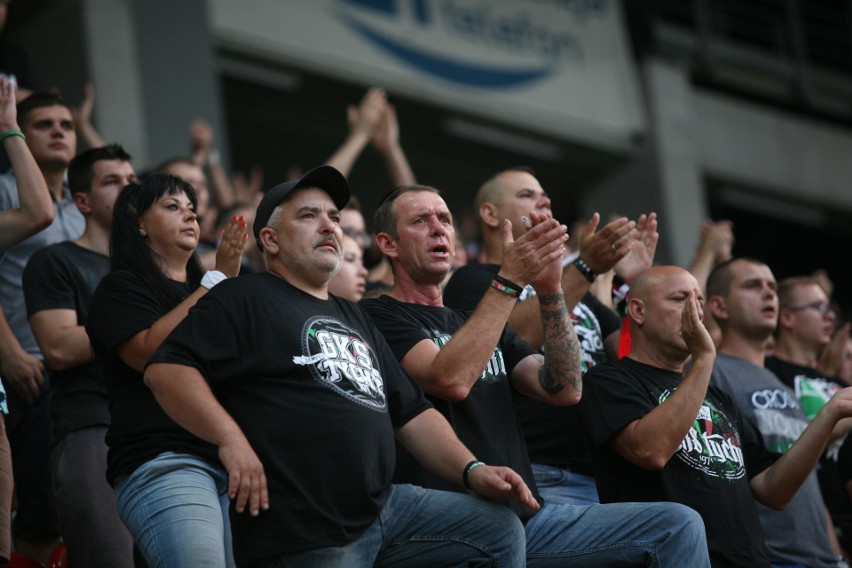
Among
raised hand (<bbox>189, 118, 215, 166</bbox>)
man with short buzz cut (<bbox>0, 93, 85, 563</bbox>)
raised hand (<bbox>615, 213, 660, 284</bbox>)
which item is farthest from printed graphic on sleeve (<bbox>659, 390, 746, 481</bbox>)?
raised hand (<bbox>189, 118, 215, 166</bbox>)

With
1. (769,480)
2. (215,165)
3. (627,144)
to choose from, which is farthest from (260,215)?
(627,144)

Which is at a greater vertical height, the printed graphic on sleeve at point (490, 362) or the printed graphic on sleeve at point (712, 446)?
the printed graphic on sleeve at point (490, 362)

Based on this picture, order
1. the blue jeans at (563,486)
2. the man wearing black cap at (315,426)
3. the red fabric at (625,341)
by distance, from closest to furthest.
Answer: the man wearing black cap at (315,426) < the blue jeans at (563,486) < the red fabric at (625,341)

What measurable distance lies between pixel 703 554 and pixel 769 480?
0.98 metres

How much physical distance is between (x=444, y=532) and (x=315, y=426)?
0.51 metres

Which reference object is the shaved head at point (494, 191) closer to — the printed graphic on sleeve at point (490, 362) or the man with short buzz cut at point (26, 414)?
the printed graphic on sleeve at point (490, 362)

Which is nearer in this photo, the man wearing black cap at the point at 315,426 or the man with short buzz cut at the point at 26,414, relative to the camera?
the man wearing black cap at the point at 315,426

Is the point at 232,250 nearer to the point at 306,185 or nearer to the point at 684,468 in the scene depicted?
the point at 306,185

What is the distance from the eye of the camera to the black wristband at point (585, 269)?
494 cm

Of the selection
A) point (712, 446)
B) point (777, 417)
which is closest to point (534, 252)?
point (712, 446)

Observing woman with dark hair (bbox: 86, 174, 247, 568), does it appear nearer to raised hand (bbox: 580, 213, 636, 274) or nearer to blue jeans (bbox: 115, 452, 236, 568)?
blue jeans (bbox: 115, 452, 236, 568)

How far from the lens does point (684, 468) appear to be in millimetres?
4500

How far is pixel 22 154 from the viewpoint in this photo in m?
4.77

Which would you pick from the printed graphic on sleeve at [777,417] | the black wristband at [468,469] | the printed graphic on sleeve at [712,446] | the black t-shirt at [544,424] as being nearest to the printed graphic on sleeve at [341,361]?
the black wristband at [468,469]
